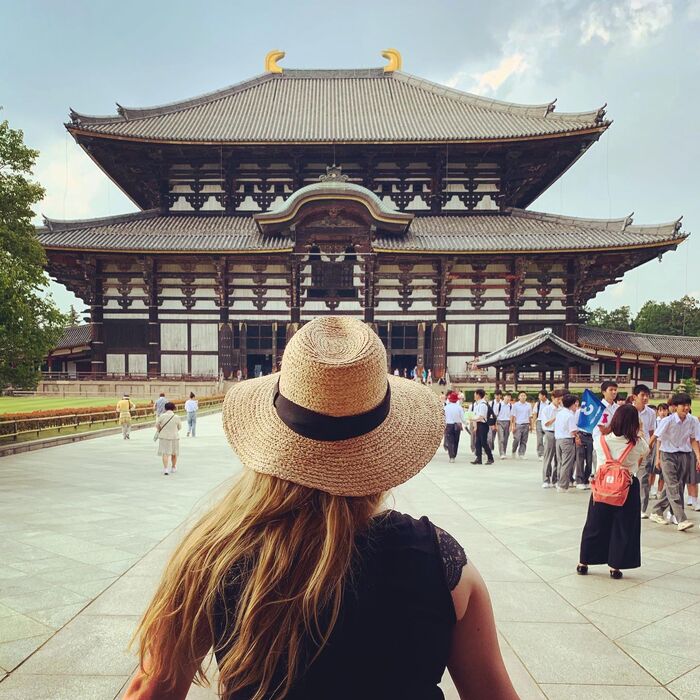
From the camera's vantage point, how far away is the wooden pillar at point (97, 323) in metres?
25.3

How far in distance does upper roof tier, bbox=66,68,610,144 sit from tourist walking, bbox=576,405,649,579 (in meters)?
23.1

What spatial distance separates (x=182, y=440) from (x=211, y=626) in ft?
46.4

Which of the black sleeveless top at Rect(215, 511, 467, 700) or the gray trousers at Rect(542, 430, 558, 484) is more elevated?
the black sleeveless top at Rect(215, 511, 467, 700)

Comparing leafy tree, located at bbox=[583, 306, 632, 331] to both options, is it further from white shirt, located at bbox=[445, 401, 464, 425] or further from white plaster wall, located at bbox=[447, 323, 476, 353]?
white shirt, located at bbox=[445, 401, 464, 425]

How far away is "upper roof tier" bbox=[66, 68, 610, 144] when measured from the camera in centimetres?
2598

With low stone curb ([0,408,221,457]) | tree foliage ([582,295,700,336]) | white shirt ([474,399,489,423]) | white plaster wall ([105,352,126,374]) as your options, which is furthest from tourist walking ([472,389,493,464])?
tree foliage ([582,295,700,336])

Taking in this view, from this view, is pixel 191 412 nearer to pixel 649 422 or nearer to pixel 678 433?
pixel 649 422

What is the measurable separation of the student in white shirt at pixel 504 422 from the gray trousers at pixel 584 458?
153 inches

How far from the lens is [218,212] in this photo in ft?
90.9

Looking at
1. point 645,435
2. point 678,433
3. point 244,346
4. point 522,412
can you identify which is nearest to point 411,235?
point 244,346

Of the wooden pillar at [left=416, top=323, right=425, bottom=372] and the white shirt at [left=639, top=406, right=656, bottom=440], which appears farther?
the wooden pillar at [left=416, top=323, right=425, bottom=372]

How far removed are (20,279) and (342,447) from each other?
37.0ft

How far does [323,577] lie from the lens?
107cm

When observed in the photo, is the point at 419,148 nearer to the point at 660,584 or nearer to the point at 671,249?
the point at 671,249
